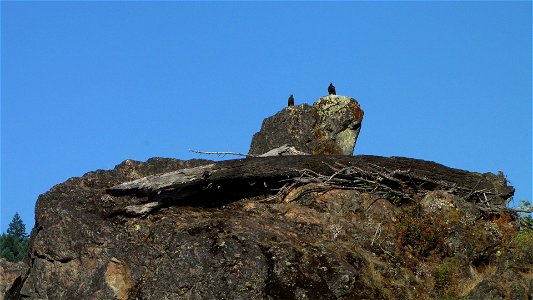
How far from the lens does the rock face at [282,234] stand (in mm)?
16484

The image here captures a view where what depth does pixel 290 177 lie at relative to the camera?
66.1 feet

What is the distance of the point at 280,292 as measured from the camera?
1606 centimetres

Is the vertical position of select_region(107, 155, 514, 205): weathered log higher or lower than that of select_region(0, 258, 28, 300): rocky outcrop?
higher

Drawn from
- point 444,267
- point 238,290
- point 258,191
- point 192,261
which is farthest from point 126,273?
point 444,267

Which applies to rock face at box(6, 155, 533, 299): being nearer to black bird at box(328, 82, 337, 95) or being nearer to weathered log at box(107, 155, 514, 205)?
weathered log at box(107, 155, 514, 205)

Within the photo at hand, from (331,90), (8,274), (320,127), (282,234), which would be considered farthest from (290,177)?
(8,274)

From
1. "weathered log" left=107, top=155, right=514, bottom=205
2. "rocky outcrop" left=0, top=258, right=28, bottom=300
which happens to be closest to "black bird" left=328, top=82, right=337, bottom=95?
"weathered log" left=107, top=155, right=514, bottom=205

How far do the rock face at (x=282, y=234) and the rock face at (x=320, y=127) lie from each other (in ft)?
10.2

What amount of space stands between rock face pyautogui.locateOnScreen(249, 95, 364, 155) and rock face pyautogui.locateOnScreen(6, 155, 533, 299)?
3.12m

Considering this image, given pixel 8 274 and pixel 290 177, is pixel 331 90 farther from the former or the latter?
pixel 8 274

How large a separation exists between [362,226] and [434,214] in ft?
5.38

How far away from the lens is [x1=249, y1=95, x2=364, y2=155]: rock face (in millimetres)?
23641

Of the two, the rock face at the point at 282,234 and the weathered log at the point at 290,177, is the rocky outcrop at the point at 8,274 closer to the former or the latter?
the rock face at the point at 282,234

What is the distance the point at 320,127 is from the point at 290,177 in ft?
13.0
